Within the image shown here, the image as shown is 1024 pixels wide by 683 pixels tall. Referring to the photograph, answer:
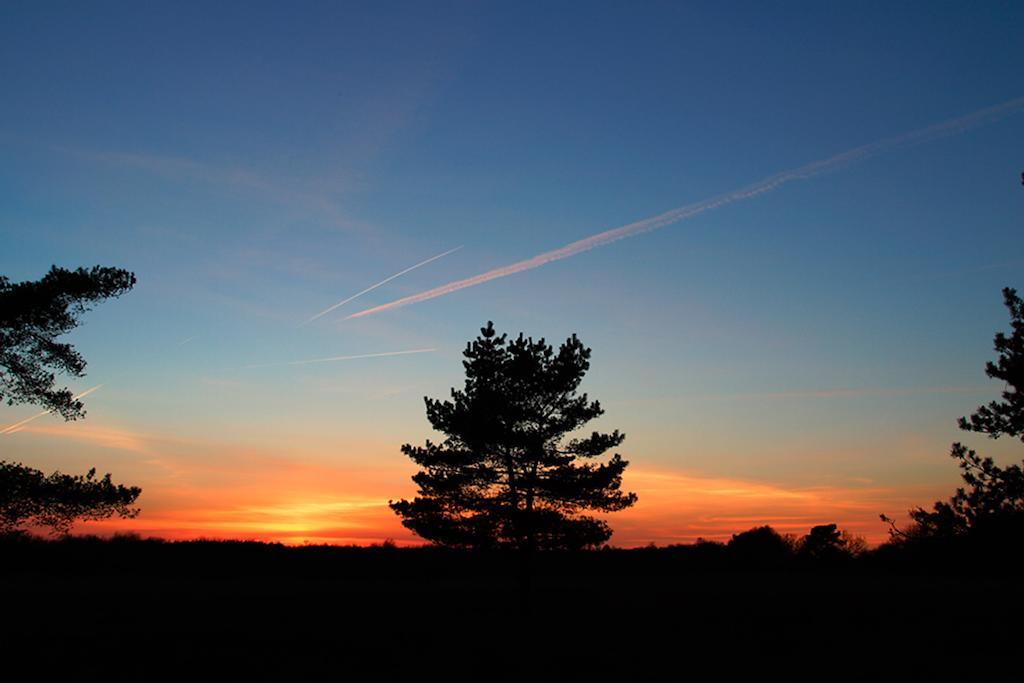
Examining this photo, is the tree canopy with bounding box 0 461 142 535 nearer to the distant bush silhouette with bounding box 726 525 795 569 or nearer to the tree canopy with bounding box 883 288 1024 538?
the tree canopy with bounding box 883 288 1024 538

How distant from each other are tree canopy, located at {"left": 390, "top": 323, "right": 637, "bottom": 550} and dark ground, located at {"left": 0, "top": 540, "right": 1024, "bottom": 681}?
335 centimetres

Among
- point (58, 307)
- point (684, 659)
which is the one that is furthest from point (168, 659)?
point (684, 659)

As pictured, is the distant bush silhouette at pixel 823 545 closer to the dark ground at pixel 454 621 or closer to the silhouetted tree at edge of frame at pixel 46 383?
the dark ground at pixel 454 621

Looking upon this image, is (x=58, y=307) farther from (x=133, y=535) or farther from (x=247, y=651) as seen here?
(x=133, y=535)

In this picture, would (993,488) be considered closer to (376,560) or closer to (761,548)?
(376,560)

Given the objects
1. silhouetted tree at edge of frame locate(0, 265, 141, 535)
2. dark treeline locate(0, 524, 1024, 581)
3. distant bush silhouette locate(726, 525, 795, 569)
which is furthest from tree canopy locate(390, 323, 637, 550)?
distant bush silhouette locate(726, 525, 795, 569)

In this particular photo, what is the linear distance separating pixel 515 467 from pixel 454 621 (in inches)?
248

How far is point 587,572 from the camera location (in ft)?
160

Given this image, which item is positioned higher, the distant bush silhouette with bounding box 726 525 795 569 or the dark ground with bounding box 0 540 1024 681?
the distant bush silhouette with bounding box 726 525 795 569

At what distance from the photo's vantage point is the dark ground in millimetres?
19594

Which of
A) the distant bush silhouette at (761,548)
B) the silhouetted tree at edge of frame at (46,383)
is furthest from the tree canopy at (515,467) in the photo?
the distant bush silhouette at (761,548)

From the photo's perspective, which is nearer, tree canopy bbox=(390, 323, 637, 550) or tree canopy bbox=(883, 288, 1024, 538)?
tree canopy bbox=(883, 288, 1024, 538)

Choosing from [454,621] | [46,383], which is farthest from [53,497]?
[454,621]

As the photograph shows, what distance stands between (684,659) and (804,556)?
42177 mm
